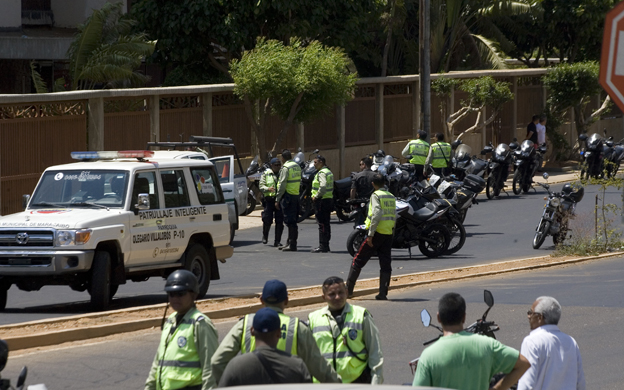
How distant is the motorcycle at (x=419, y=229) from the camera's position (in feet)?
55.9

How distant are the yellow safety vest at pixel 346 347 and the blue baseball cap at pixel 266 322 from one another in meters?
1.04

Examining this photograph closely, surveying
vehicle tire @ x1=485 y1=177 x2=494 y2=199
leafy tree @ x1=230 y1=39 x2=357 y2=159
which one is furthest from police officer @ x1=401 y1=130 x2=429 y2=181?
vehicle tire @ x1=485 y1=177 x2=494 y2=199

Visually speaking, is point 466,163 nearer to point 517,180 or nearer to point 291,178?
point 517,180

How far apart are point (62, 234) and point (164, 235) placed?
1.60 metres

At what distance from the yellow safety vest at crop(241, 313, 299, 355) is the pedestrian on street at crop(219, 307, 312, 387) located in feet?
1.25

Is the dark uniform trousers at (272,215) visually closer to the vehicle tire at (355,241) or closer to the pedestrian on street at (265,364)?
the vehicle tire at (355,241)

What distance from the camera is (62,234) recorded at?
1187 cm

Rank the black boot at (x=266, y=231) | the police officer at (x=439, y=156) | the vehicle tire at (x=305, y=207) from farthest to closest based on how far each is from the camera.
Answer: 1. the police officer at (x=439, y=156)
2. the vehicle tire at (x=305, y=207)
3. the black boot at (x=266, y=231)

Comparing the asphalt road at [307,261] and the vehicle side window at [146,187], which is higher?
the vehicle side window at [146,187]

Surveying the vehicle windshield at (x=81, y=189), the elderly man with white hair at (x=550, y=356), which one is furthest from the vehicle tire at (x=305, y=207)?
the elderly man with white hair at (x=550, y=356)

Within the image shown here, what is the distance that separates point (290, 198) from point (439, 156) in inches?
227

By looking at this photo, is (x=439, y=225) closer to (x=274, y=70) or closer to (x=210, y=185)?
(x=210, y=185)

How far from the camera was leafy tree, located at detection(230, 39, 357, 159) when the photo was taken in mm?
23812

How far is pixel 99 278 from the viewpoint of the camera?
12.1 meters
